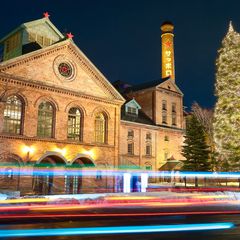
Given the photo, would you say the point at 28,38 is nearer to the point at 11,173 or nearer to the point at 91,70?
the point at 91,70

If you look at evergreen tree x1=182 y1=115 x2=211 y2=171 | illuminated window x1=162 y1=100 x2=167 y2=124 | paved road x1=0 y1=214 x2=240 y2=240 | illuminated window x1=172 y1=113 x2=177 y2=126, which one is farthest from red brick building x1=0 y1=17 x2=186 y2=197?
paved road x1=0 y1=214 x2=240 y2=240

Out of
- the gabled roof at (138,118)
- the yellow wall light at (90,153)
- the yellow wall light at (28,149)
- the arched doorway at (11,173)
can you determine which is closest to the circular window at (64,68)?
the yellow wall light at (90,153)

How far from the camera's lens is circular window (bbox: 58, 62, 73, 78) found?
31.9 metres

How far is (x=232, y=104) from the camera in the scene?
2792 centimetres

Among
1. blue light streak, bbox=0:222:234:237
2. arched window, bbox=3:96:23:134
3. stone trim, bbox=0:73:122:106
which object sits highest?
stone trim, bbox=0:73:122:106

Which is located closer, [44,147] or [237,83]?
[237,83]

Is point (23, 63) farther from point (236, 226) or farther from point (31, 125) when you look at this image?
point (236, 226)

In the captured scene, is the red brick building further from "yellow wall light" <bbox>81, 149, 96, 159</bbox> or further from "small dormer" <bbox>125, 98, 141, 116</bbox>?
"small dormer" <bbox>125, 98, 141, 116</bbox>

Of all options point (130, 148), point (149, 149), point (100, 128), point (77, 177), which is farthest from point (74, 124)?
point (149, 149)

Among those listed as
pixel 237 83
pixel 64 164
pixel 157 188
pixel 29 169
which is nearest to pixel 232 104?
pixel 237 83

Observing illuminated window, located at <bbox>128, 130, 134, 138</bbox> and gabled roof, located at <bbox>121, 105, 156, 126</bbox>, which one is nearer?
illuminated window, located at <bbox>128, 130, 134, 138</bbox>

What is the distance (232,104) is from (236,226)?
1630 cm

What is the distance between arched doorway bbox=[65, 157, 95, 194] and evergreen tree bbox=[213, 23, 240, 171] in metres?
12.0

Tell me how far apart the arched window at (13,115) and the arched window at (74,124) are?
16.7 ft
